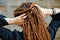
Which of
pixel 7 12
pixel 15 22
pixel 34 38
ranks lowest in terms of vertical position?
pixel 7 12

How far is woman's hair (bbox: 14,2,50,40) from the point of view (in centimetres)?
107

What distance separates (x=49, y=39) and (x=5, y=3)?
1.29 m

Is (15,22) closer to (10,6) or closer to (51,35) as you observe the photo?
(51,35)

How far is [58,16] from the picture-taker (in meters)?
1.21

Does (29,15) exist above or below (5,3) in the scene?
above

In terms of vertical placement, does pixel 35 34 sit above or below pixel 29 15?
below

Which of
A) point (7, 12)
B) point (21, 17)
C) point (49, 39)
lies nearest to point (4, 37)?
point (21, 17)

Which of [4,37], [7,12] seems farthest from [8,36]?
[7,12]

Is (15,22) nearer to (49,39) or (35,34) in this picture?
(35,34)

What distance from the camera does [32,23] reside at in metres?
1.07

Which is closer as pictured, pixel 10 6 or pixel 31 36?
pixel 31 36

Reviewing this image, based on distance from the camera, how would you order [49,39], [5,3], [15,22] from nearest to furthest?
[15,22] → [49,39] → [5,3]

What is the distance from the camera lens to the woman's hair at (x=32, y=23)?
107 cm

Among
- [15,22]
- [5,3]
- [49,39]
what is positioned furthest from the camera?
[5,3]
